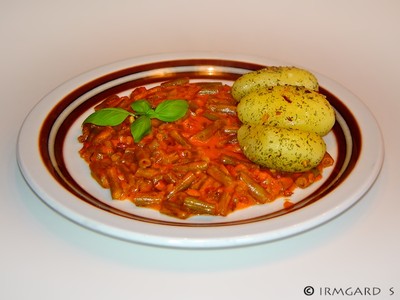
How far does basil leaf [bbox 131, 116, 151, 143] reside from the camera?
4.91m

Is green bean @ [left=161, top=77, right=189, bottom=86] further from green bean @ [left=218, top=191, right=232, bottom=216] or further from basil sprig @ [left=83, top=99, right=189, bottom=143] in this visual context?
green bean @ [left=218, top=191, right=232, bottom=216]

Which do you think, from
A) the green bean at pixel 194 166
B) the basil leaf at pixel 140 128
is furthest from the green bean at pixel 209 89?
the green bean at pixel 194 166

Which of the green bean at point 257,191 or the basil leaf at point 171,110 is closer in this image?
the green bean at point 257,191

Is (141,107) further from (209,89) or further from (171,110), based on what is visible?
(209,89)

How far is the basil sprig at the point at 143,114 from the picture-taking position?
5.02 m

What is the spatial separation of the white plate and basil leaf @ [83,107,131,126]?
33 centimetres

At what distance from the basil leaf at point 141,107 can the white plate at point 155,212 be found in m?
0.57

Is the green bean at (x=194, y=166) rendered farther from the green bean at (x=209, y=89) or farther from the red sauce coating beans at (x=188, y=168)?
the green bean at (x=209, y=89)

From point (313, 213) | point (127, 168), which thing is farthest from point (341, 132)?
point (127, 168)

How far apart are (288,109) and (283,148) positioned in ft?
1.06

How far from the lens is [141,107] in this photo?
5188 mm

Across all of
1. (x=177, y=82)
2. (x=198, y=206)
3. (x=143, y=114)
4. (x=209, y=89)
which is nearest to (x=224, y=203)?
(x=198, y=206)

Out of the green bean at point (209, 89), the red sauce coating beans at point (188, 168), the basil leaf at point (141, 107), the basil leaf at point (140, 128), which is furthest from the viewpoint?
the green bean at point (209, 89)

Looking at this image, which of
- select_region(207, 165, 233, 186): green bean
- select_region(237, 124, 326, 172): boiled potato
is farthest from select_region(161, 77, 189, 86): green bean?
select_region(207, 165, 233, 186): green bean
